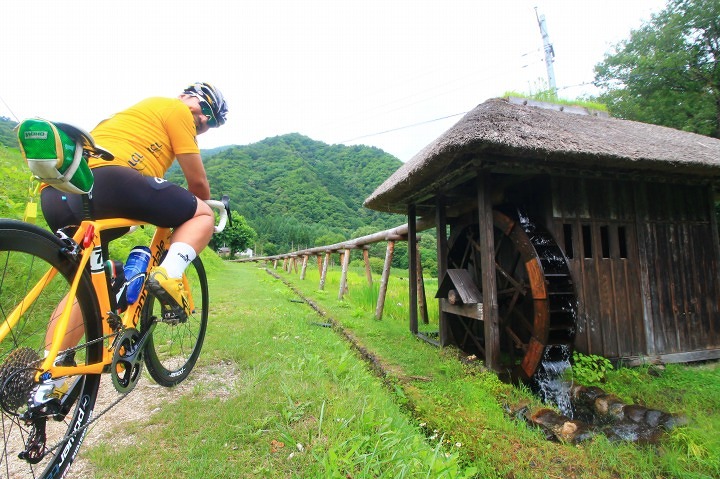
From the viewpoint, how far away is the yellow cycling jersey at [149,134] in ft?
5.74

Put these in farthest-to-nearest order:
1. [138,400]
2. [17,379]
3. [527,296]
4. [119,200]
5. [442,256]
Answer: [442,256]
[527,296]
[138,400]
[119,200]
[17,379]

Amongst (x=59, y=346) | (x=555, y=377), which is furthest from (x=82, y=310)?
(x=555, y=377)

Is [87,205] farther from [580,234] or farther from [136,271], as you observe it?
[580,234]

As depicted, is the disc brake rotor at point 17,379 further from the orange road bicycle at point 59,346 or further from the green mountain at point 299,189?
the green mountain at point 299,189

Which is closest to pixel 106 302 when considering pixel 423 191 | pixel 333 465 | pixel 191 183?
pixel 191 183

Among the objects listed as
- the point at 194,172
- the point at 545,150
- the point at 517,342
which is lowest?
the point at 517,342

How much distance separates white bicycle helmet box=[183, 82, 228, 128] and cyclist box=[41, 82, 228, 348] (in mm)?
135

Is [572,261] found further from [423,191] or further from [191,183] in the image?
[191,183]

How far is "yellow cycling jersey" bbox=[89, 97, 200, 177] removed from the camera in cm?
175

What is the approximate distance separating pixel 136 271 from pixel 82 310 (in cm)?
39

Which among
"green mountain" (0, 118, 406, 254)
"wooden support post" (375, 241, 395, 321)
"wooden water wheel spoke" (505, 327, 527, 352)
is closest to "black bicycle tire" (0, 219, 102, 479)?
"wooden water wheel spoke" (505, 327, 527, 352)

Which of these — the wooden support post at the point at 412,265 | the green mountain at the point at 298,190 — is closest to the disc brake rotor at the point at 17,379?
the wooden support post at the point at 412,265

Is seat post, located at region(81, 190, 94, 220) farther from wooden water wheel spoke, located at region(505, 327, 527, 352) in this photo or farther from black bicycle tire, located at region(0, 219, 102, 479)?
wooden water wheel spoke, located at region(505, 327, 527, 352)

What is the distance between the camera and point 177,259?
5.65 ft
